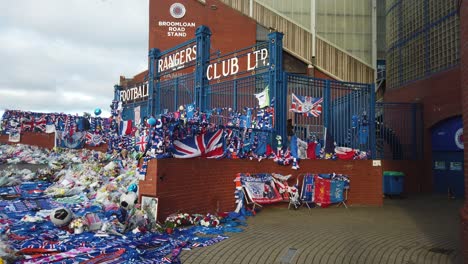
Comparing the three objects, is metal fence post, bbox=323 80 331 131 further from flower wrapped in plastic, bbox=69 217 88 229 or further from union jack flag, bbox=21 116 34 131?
union jack flag, bbox=21 116 34 131

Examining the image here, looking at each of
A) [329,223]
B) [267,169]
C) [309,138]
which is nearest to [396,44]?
[309,138]

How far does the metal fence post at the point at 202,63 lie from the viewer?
12.9 m

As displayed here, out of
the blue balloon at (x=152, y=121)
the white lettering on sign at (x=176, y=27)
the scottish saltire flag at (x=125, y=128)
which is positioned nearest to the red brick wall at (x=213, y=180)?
the blue balloon at (x=152, y=121)

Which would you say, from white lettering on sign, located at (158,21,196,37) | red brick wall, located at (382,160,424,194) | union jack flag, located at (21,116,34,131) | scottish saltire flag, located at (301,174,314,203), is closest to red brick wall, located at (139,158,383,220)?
scottish saltire flag, located at (301,174,314,203)

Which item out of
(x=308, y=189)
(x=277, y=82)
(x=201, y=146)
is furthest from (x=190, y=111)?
(x=308, y=189)

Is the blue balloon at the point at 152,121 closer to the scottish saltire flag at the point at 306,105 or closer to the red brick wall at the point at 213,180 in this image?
the red brick wall at the point at 213,180

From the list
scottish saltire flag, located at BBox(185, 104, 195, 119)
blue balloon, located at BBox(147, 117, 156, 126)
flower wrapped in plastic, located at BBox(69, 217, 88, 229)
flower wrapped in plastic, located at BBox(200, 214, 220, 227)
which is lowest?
flower wrapped in plastic, located at BBox(200, 214, 220, 227)

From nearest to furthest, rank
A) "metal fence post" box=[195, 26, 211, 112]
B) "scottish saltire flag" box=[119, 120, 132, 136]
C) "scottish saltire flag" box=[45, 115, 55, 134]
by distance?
"metal fence post" box=[195, 26, 211, 112]
"scottish saltire flag" box=[119, 120, 132, 136]
"scottish saltire flag" box=[45, 115, 55, 134]

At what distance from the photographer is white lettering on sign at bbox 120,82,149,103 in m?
17.2

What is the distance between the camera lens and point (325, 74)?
29.5 m

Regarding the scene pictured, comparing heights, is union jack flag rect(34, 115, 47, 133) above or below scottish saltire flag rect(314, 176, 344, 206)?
above

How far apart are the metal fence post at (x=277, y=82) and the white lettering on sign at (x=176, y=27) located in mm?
19626

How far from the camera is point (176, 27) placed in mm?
29766

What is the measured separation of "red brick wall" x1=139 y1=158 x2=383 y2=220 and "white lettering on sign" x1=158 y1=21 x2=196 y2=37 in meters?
20.9
